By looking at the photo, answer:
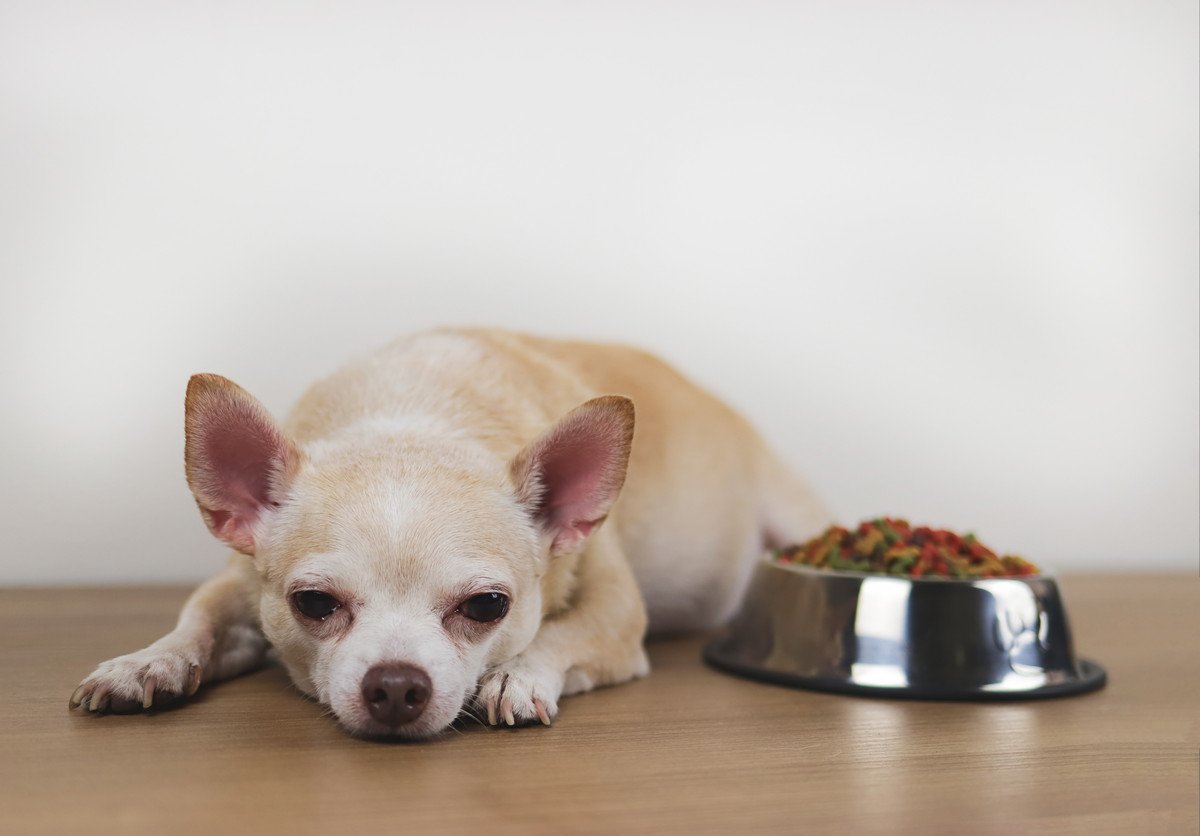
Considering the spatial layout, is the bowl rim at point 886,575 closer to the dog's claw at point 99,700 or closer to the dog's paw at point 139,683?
the dog's paw at point 139,683

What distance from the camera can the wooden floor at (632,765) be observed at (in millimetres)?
1390

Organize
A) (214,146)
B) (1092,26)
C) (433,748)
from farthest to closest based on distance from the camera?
(1092,26), (214,146), (433,748)

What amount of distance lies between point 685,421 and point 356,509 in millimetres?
1329

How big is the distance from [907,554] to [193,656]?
1.39 m

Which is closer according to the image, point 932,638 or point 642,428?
point 932,638

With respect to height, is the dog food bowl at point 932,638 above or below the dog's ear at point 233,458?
below

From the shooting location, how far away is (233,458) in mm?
1925

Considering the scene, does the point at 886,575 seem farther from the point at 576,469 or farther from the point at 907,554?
the point at 576,469

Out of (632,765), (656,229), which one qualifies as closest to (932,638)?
(632,765)

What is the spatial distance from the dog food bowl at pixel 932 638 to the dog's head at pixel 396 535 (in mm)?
545

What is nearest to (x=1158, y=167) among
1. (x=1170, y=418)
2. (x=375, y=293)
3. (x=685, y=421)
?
(x=1170, y=418)

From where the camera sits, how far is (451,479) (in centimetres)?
194

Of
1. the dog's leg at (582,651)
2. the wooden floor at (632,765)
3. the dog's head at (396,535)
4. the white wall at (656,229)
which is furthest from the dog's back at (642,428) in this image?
the white wall at (656,229)

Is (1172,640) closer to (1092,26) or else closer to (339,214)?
(1092,26)
